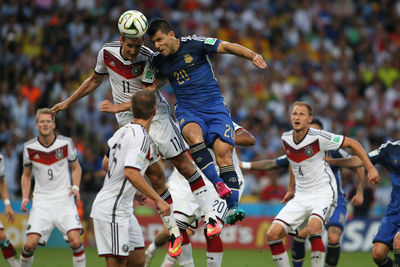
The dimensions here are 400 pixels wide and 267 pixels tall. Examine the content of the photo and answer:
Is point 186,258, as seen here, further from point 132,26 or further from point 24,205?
point 132,26

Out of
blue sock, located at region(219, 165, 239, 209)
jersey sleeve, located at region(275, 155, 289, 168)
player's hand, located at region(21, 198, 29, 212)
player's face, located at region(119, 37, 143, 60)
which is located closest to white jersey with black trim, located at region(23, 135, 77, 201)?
player's hand, located at region(21, 198, 29, 212)

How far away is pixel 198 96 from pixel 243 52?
974mm

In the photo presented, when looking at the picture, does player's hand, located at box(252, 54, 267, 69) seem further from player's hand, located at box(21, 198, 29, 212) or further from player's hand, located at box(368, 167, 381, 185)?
player's hand, located at box(21, 198, 29, 212)

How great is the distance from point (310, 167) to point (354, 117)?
9.42 meters

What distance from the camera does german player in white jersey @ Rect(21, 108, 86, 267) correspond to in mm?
10945

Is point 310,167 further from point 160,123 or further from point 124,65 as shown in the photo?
point 124,65

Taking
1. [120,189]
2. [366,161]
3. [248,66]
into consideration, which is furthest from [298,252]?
[248,66]

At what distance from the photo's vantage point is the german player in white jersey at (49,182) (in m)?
10.9

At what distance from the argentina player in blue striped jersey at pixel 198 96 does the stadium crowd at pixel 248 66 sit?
7.47 m

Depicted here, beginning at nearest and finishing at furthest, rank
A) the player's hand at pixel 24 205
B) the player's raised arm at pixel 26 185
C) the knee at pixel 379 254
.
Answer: the knee at pixel 379 254 → the player's hand at pixel 24 205 → the player's raised arm at pixel 26 185

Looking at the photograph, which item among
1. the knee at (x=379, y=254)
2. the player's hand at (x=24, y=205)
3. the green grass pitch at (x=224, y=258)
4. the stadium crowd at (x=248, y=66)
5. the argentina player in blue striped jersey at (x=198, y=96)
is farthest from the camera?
the stadium crowd at (x=248, y=66)

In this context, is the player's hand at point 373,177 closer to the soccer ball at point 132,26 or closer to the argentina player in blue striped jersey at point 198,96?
the argentina player in blue striped jersey at point 198,96

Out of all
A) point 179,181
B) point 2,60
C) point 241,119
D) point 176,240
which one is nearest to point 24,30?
point 2,60

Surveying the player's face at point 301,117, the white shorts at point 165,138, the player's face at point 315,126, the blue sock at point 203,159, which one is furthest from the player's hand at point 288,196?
the blue sock at point 203,159
